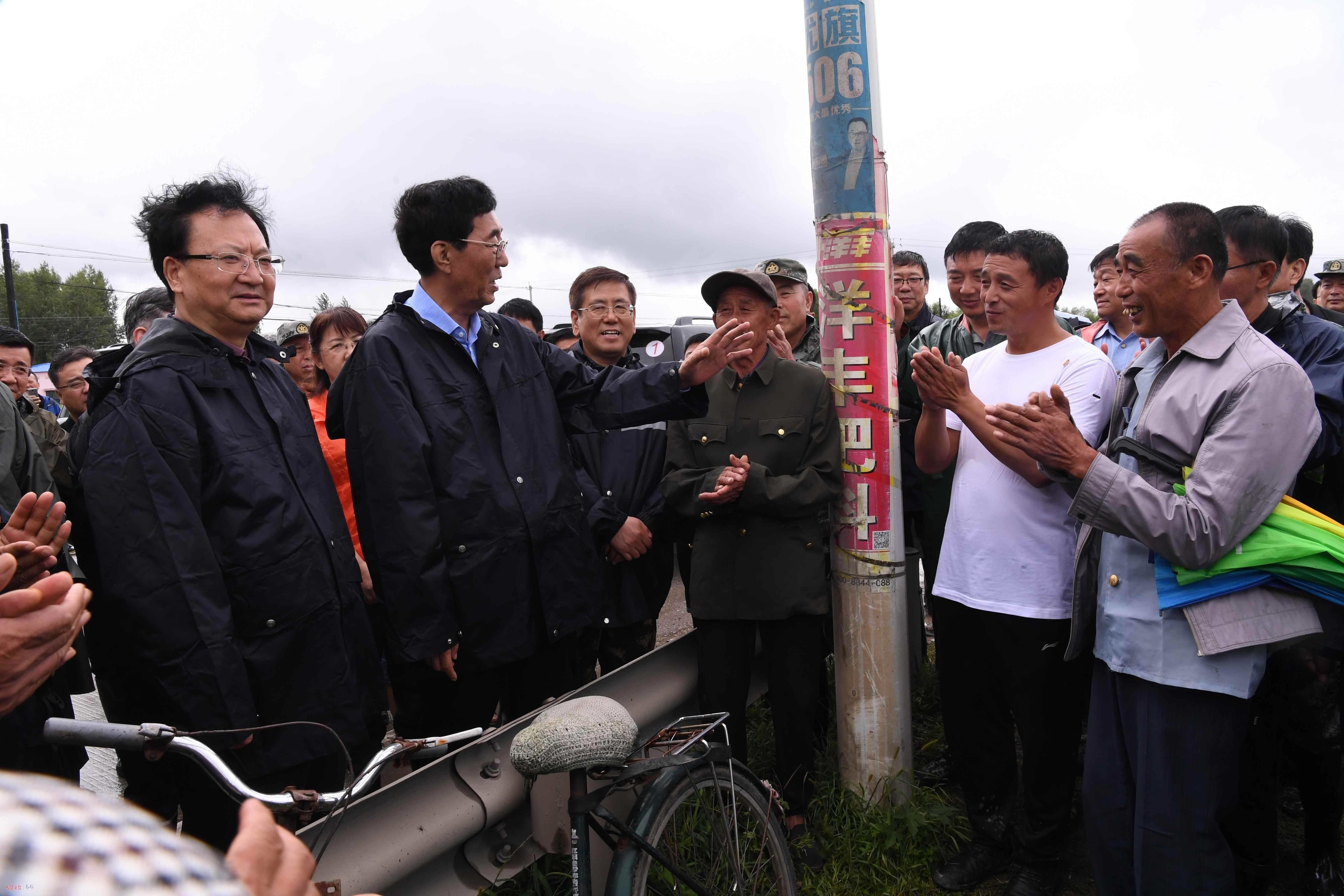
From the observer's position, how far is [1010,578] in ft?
9.62

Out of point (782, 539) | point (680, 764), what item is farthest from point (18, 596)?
point (782, 539)

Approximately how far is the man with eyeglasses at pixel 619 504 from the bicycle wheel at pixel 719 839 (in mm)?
778

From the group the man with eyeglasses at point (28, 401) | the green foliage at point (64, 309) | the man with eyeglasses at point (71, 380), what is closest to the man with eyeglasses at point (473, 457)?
the man with eyeglasses at point (28, 401)

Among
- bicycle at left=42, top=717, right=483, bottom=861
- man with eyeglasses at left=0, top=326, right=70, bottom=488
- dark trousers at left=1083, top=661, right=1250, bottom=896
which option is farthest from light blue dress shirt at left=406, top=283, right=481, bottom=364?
man with eyeglasses at left=0, top=326, right=70, bottom=488

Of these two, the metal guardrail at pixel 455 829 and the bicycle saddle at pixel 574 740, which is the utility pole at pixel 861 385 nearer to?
the metal guardrail at pixel 455 829

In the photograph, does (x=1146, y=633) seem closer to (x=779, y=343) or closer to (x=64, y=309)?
(x=779, y=343)

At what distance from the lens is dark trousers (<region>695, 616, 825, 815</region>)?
328 centimetres

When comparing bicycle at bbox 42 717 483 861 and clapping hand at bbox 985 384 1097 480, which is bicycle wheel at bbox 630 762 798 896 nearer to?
bicycle at bbox 42 717 483 861

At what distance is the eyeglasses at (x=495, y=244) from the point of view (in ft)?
9.84

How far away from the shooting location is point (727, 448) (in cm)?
341

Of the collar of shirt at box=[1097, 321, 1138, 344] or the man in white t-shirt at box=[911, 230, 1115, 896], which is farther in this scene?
the collar of shirt at box=[1097, 321, 1138, 344]

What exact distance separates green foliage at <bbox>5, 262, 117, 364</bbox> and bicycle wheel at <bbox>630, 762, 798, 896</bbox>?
2182 inches

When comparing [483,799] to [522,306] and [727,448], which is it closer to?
[727,448]

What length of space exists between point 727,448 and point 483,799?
1.64 m
